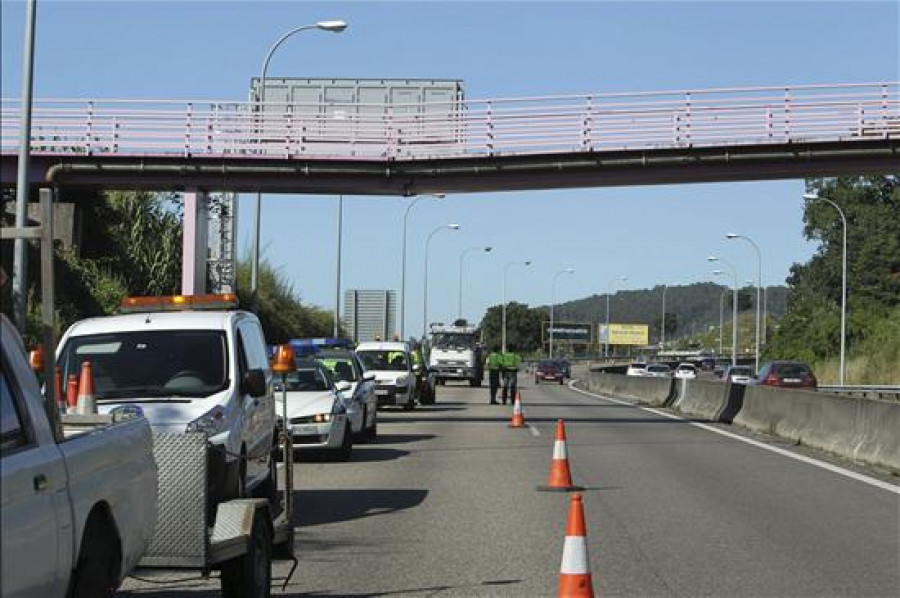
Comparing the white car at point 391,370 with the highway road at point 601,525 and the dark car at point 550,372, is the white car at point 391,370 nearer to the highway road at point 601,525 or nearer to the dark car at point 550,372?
the highway road at point 601,525

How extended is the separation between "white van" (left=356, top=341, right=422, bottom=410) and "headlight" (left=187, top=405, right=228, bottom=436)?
2434 cm

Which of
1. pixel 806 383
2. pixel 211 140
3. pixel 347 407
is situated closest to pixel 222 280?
pixel 211 140

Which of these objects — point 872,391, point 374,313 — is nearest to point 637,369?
point 374,313

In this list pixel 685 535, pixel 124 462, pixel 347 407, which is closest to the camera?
pixel 124 462

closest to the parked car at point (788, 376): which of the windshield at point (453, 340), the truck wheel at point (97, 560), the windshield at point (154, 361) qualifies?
the windshield at point (453, 340)

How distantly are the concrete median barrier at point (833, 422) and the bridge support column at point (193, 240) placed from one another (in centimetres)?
1460

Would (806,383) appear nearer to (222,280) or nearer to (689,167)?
(689,167)

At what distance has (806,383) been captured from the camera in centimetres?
4153

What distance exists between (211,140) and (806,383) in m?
20.5

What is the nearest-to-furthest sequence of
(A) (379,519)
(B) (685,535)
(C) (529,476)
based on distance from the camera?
(B) (685,535) → (A) (379,519) → (C) (529,476)

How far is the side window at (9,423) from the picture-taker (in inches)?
194

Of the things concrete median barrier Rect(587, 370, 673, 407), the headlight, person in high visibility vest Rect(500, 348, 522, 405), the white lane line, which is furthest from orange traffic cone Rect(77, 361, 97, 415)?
concrete median barrier Rect(587, 370, 673, 407)

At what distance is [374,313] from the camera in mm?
52438

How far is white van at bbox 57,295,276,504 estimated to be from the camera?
9531 mm
